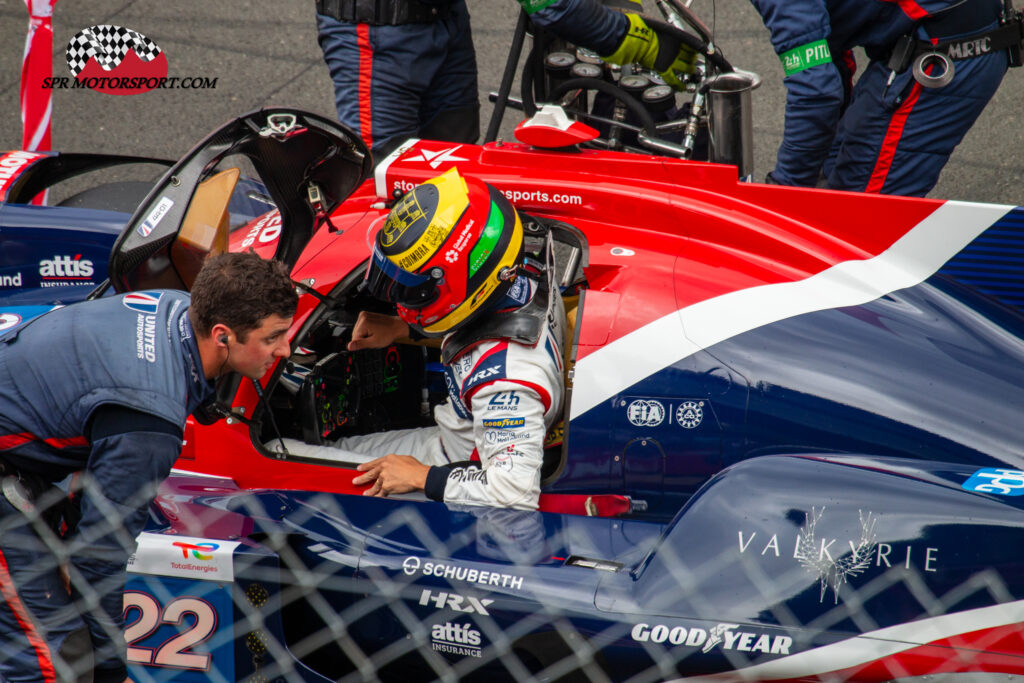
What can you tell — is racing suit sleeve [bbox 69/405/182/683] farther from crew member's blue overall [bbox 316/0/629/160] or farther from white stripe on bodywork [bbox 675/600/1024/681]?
crew member's blue overall [bbox 316/0/629/160]

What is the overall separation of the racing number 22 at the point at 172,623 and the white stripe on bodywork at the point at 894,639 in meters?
1.48

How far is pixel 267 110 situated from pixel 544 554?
161 centimetres

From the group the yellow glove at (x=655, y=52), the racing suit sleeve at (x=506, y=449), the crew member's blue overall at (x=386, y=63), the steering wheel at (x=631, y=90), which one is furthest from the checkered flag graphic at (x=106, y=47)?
the racing suit sleeve at (x=506, y=449)

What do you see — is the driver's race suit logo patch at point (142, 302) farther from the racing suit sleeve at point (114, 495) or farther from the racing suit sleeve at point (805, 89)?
the racing suit sleeve at point (805, 89)

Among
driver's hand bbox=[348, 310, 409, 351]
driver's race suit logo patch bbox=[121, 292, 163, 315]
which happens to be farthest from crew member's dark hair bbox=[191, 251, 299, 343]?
driver's hand bbox=[348, 310, 409, 351]

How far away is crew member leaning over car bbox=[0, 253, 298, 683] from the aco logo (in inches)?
187

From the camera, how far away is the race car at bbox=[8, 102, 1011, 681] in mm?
2305

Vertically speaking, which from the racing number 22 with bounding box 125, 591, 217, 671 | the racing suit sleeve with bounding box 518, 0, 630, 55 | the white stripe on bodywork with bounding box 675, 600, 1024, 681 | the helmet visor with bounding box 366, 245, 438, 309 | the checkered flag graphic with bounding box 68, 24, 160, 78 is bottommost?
the racing number 22 with bounding box 125, 591, 217, 671

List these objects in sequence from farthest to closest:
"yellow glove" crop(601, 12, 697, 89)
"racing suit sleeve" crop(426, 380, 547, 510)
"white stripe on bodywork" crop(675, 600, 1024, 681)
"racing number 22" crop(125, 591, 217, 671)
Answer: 1. "yellow glove" crop(601, 12, 697, 89)
2. "racing suit sleeve" crop(426, 380, 547, 510)
3. "racing number 22" crop(125, 591, 217, 671)
4. "white stripe on bodywork" crop(675, 600, 1024, 681)

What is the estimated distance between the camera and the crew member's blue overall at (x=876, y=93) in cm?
411

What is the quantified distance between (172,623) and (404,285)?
3.67 feet

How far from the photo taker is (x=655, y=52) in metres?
4.30

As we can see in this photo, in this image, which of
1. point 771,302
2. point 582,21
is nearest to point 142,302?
point 771,302

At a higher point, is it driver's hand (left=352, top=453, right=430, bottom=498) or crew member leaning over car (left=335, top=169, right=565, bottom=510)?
crew member leaning over car (left=335, top=169, right=565, bottom=510)
